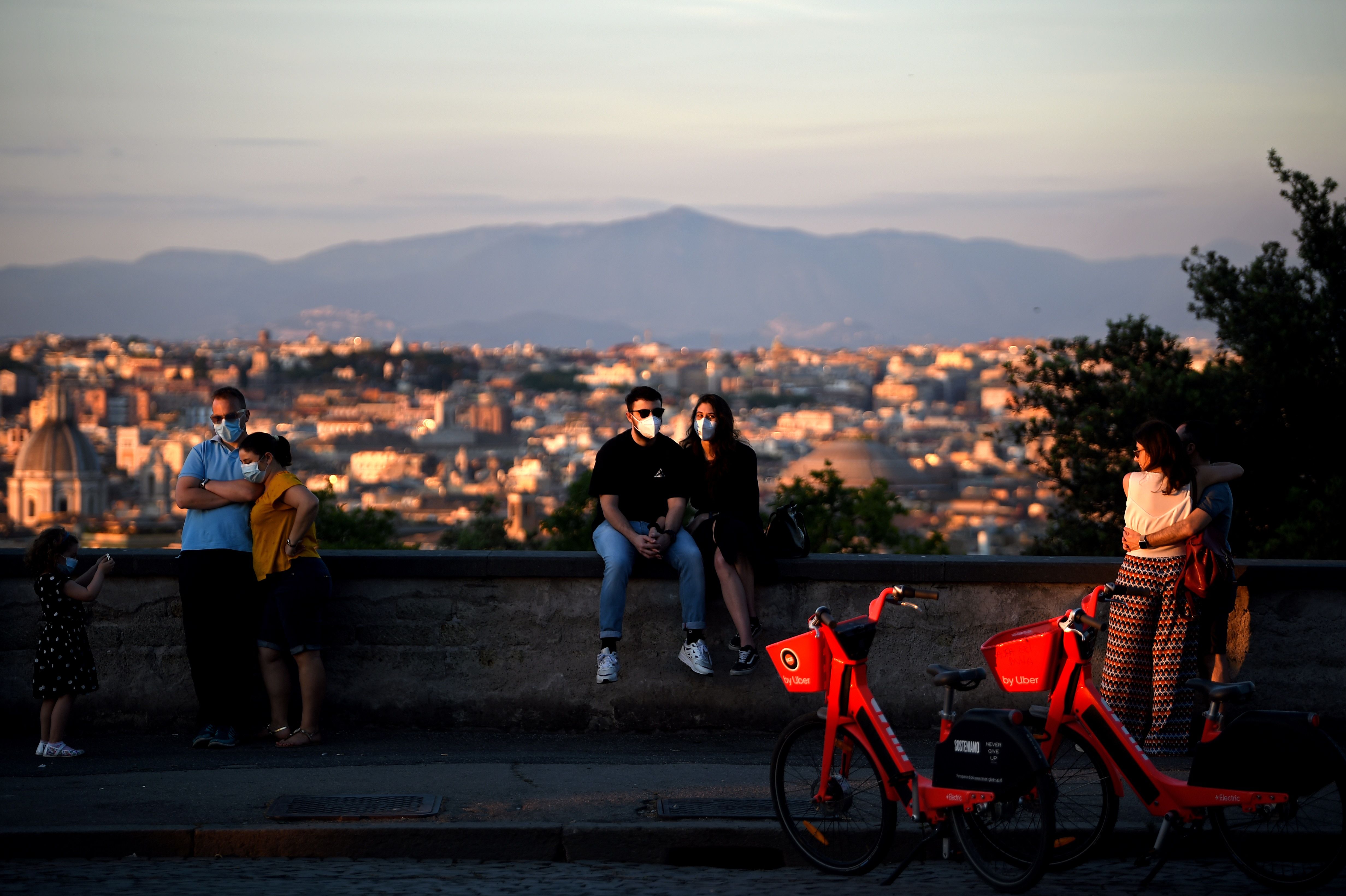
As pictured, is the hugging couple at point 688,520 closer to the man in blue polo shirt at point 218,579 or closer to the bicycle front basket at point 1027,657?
the man in blue polo shirt at point 218,579

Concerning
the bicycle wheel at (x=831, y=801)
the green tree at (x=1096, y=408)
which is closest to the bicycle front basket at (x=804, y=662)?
the bicycle wheel at (x=831, y=801)

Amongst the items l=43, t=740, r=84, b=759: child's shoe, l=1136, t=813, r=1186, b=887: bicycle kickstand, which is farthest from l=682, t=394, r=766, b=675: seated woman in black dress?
l=43, t=740, r=84, b=759: child's shoe

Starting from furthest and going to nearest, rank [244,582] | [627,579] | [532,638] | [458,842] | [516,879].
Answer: [532,638]
[627,579]
[244,582]
[458,842]
[516,879]

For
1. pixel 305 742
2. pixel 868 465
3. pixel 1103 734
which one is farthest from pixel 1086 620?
pixel 868 465

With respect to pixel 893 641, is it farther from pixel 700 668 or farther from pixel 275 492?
pixel 275 492

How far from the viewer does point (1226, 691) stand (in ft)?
17.2

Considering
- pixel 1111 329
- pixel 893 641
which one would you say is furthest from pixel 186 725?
pixel 1111 329

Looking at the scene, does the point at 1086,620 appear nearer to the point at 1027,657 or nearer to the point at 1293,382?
the point at 1027,657

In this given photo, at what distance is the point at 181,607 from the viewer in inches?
304

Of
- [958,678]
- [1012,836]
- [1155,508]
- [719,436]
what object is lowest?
[1012,836]

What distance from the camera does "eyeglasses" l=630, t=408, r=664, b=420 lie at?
7.68 m

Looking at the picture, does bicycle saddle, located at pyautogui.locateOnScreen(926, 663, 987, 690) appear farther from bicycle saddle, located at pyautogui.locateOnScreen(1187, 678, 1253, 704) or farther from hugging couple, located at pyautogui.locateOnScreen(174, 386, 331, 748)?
hugging couple, located at pyautogui.locateOnScreen(174, 386, 331, 748)

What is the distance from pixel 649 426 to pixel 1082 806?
9.74 ft

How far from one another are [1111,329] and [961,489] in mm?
123036
